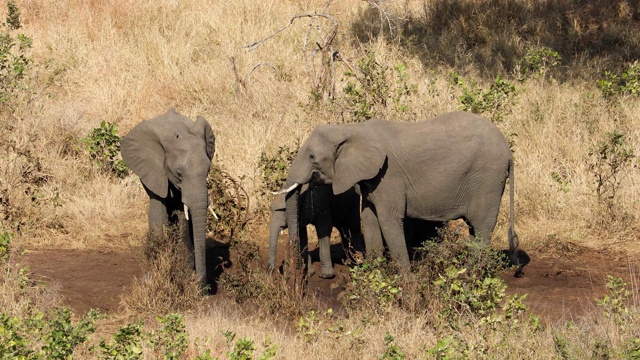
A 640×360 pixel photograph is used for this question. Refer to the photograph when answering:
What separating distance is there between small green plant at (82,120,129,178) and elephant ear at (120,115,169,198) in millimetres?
2831

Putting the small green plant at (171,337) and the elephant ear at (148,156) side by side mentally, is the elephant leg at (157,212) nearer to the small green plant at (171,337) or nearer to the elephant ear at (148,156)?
the elephant ear at (148,156)

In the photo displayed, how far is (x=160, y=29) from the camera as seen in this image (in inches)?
628

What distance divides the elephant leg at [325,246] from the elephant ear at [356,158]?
0.74m

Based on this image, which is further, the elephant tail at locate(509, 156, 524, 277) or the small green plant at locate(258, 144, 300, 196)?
the small green plant at locate(258, 144, 300, 196)

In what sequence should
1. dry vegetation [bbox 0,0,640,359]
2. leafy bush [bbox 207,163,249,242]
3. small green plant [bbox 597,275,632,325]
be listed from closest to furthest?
small green plant [bbox 597,275,632,325], dry vegetation [bbox 0,0,640,359], leafy bush [bbox 207,163,249,242]

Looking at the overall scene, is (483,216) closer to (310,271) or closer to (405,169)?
A: (405,169)

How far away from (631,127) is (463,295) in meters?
5.49

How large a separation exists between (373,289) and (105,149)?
4.98 m

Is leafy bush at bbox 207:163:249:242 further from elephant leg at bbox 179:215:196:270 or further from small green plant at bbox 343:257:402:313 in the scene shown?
small green plant at bbox 343:257:402:313

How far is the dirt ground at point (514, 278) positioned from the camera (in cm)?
908

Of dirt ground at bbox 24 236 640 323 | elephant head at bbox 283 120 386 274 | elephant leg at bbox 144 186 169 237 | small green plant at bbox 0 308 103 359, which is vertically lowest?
dirt ground at bbox 24 236 640 323

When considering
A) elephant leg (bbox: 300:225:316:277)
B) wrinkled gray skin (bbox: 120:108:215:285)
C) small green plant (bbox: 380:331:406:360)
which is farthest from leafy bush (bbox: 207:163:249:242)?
small green plant (bbox: 380:331:406:360)

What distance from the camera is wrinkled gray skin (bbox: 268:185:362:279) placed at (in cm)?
965

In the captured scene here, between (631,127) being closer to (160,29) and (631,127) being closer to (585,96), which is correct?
(585,96)
